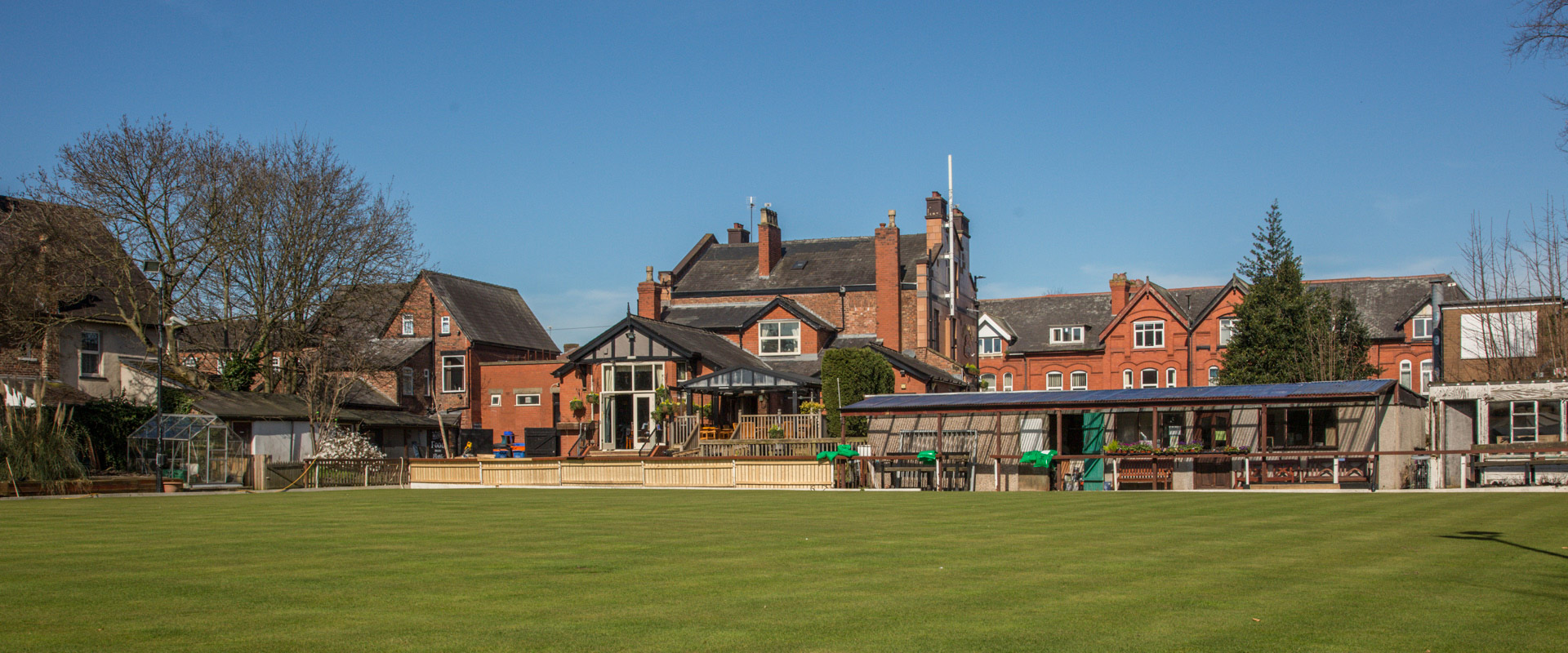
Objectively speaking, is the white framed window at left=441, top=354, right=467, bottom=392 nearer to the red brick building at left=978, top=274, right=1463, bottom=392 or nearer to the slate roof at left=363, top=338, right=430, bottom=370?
the slate roof at left=363, top=338, right=430, bottom=370

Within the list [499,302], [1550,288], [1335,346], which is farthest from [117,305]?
[1550,288]

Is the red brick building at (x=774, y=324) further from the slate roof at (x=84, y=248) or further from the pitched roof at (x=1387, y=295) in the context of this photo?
the pitched roof at (x=1387, y=295)

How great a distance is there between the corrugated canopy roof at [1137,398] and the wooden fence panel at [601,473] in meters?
6.83

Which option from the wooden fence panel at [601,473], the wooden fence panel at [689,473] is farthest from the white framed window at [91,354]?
the wooden fence panel at [689,473]

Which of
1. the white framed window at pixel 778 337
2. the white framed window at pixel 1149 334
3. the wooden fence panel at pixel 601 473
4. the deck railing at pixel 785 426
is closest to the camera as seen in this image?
the wooden fence panel at pixel 601 473

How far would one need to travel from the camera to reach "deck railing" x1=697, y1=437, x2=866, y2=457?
125ft

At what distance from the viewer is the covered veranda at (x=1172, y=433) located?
97.1ft

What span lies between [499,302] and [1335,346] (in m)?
41.4

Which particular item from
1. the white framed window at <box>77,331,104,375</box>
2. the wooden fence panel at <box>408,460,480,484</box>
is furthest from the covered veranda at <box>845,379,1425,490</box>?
the white framed window at <box>77,331,104,375</box>

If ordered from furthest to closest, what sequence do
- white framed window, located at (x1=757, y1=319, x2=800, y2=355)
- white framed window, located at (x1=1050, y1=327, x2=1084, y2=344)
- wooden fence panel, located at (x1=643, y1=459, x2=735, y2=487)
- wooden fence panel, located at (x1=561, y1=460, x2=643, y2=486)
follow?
white framed window, located at (x1=1050, y1=327, x2=1084, y2=344) < white framed window, located at (x1=757, y1=319, x2=800, y2=355) < wooden fence panel, located at (x1=561, y1=460, x2=643, y2=486) < wooden fence panel, located at (x1=643, y1=459, x2=735, y2=487)

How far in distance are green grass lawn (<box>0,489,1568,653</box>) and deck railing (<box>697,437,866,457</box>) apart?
63.2 ft

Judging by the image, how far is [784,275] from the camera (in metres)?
57.8

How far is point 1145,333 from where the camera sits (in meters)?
62.4

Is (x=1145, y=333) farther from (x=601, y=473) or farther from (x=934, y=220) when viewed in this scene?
(x=601, y=473)
